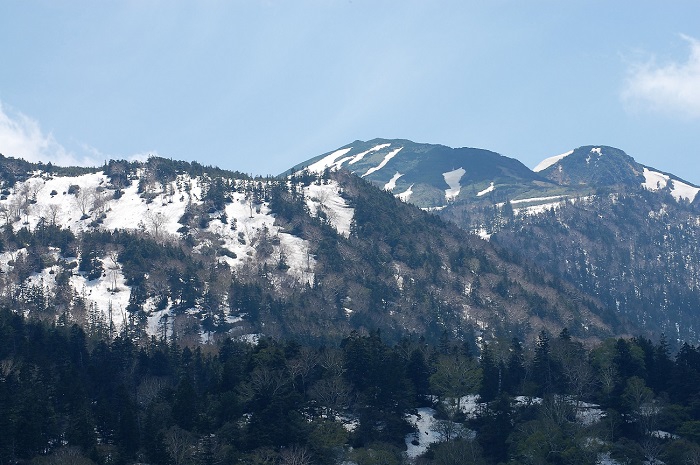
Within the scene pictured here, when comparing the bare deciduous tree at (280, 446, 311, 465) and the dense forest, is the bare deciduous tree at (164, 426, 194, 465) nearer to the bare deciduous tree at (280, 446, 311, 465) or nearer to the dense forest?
the dense forest

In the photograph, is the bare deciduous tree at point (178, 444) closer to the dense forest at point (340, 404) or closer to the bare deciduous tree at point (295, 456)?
the dense forest at point (340, 404)

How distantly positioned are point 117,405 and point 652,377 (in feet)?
263

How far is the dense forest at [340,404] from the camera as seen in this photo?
102 m

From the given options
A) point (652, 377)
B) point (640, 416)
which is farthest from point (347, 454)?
point (652, 377)

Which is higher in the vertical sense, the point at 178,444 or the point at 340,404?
the point at 340,404

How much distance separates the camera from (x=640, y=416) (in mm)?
115312

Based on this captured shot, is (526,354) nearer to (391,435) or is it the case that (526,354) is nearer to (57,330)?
(391,435)

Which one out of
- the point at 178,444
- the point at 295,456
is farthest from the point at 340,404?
the point at 178,444

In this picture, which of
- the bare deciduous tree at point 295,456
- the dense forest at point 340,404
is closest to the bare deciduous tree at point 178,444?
the dense forest at point 340,404

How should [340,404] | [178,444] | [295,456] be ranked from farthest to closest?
[340,404] → [295,456] → [178,444]

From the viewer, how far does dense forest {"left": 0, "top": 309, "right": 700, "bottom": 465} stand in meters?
102

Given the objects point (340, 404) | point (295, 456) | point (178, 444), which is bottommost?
point (295, 456)

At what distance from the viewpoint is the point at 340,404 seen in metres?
120

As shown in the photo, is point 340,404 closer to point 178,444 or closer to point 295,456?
point 295,456
